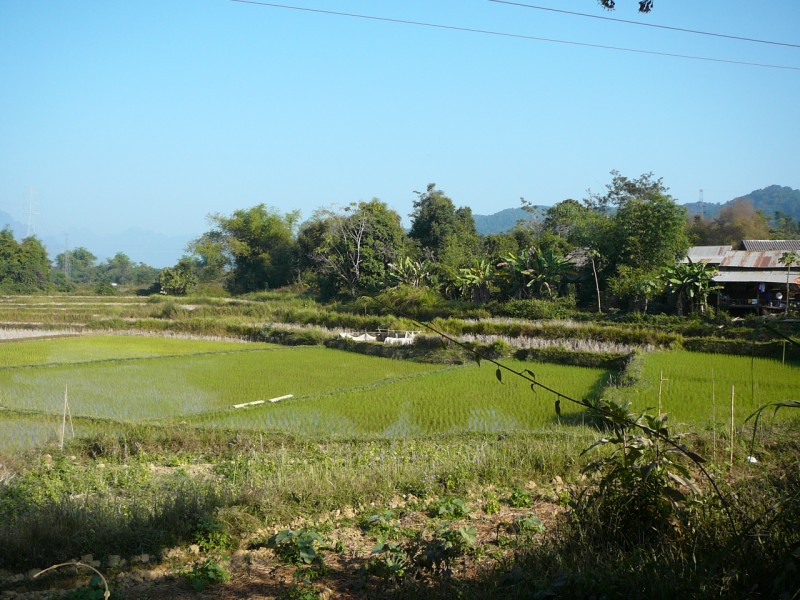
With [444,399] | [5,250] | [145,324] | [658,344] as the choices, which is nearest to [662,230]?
[658,344]

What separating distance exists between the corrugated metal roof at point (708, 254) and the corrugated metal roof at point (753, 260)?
0.31 meters

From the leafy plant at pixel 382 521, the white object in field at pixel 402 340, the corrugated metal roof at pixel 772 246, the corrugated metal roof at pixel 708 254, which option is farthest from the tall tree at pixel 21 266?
the leafy plant at pixel 382 521

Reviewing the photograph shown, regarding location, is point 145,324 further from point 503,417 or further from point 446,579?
point 446,579

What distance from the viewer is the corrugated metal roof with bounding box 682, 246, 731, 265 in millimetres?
21545

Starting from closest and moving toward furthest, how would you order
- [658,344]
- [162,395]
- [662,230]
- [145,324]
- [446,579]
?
[446,579], [162,395], [658,344], [662,230], [145,324]

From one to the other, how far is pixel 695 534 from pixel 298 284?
32.6 m

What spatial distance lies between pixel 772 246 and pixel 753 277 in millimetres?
5137

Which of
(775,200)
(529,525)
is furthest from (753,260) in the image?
(775,200)

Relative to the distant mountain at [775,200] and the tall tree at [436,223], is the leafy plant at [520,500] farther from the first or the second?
the distant mountain at [775,200]

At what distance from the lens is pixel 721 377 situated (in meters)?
11.7

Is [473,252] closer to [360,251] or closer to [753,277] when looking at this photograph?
[360,251]

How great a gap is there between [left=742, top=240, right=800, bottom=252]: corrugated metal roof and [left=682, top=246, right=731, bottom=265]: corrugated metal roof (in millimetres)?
1146

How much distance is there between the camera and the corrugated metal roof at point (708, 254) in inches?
848

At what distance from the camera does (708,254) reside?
22.6 meters
